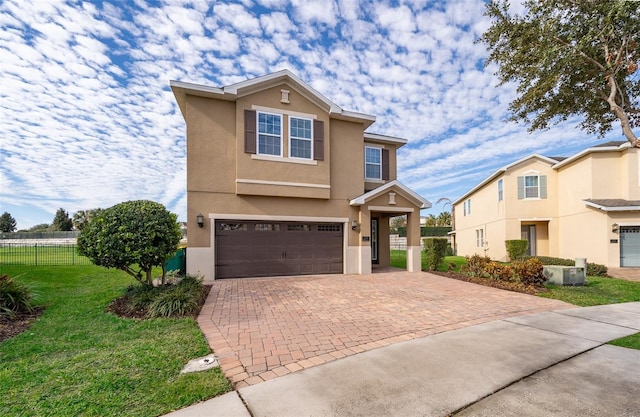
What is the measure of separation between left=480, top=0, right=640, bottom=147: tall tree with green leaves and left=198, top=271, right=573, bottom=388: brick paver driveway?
5.62 meters

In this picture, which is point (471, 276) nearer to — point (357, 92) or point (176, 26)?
point (357, 92)

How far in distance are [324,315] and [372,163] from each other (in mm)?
9634

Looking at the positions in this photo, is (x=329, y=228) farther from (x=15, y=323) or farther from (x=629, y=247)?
(x=629, y=247)

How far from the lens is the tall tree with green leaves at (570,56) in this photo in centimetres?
701

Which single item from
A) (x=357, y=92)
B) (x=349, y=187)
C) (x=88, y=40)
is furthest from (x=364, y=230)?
(x=88, y=40)

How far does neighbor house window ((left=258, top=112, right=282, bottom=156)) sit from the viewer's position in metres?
11.6

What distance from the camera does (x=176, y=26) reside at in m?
8.61

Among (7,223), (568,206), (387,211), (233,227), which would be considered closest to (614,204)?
(568,206)

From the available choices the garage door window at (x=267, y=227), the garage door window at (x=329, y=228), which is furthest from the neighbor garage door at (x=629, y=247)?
the garage door window at (x=267, y=227)

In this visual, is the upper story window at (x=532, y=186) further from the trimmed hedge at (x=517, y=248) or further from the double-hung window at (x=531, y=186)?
the trimmed hedge at (x=517, y=248)

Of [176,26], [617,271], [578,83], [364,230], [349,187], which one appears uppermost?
[176,26]

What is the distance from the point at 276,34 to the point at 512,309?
10430 mm

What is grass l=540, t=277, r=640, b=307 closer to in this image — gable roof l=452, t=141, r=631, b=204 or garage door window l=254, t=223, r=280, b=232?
gable roof l=452, t=141, r=631, b=204

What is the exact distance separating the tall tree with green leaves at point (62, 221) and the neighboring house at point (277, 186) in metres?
53.1
